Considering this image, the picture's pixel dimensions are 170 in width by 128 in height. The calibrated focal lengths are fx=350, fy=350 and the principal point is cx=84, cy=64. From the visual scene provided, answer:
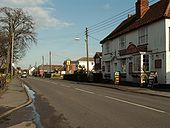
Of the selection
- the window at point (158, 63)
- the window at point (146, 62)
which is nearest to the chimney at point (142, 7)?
the window at point (146, 62)

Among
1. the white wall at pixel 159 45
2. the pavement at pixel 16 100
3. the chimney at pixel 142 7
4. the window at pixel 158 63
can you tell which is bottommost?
the pavement at pixel 16 100

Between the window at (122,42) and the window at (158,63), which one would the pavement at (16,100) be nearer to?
the window at (158,63)

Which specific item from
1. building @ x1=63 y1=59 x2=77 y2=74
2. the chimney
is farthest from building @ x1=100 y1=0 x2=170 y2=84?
building @ x1=63 y1=59 x2=77 y2=74

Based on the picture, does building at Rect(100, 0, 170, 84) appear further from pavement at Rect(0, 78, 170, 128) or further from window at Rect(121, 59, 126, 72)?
pavement at Rect(0, 78, 170, 128)

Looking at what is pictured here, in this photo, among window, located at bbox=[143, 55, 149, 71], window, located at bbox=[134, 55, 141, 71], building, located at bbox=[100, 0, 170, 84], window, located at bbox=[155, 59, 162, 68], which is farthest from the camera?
window, located at bbox=[134, 55, 141, 71]

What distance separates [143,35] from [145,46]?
57.1 inches

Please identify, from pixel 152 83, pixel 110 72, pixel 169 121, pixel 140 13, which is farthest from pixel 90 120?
pixel 110 72

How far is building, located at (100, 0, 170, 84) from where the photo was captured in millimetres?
30688

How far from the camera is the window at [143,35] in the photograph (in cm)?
3475

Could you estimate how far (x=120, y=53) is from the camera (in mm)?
42125

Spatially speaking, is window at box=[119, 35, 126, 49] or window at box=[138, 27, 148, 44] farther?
window at box=[119, 35, 126, 49]

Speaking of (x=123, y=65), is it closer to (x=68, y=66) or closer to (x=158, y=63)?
(x=158, y=63)

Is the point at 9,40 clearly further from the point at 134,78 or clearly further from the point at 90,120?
the point at 90,120

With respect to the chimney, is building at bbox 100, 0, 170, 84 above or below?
below
